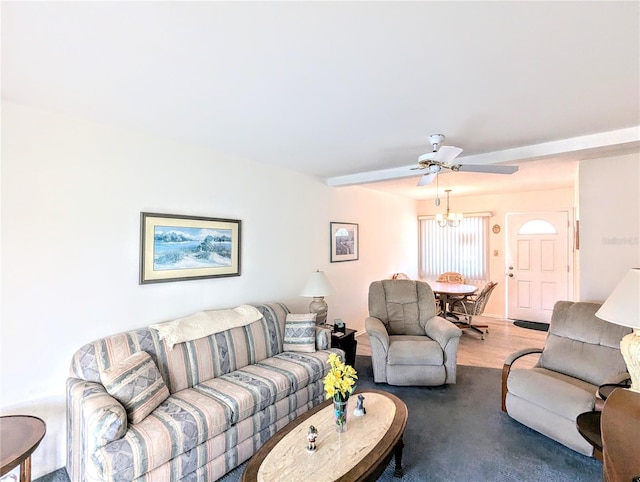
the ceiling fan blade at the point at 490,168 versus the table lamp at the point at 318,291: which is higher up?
the ceiling fan blade at the point at 490,168

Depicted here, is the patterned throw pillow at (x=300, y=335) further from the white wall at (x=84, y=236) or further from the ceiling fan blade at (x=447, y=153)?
the ceiling fan blade at (x=447, y=153)

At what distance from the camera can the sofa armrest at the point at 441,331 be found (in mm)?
3404

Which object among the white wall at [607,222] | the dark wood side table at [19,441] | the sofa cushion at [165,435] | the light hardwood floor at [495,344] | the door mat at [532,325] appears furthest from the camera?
the door mat at [532,325]

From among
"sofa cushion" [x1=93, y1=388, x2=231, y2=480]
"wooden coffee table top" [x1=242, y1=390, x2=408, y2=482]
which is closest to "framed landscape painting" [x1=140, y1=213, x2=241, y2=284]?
"sofa cushion" [x1=93, y1=388, x2=231, y2=480]

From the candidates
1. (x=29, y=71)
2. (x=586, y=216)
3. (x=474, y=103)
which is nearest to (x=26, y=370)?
(x=29, y=71)

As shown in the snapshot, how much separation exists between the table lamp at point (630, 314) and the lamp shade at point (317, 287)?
2.37m

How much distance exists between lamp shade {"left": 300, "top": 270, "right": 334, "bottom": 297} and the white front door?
4303 millimetres

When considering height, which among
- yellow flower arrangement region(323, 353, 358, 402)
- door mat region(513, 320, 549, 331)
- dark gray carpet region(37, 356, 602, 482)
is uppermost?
yellow flower arrangement region(323, 353, 358, 402)

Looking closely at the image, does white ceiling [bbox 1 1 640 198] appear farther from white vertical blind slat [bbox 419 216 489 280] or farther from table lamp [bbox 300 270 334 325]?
white vertical blind slat [bbox 419 216 489 280]

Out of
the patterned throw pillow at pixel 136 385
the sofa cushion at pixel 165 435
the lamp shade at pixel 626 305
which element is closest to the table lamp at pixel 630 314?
the lamp shade at pixel 626 305

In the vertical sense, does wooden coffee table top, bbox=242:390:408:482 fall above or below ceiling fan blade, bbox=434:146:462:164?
below

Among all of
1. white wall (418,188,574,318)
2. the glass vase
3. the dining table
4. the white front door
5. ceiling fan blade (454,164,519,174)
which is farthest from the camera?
white wall (418,188,574,318)

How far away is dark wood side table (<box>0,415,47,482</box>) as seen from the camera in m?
1.56

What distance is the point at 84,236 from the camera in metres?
2.38
